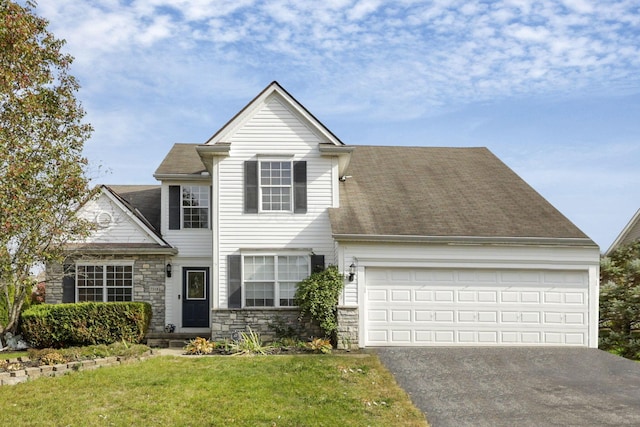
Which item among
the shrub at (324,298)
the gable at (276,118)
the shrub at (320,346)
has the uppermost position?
the gable at (276,118)

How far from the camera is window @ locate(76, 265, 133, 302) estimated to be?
57.3 feet

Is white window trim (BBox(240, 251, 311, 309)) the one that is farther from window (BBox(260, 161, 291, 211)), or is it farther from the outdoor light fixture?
the outdoor light fixture

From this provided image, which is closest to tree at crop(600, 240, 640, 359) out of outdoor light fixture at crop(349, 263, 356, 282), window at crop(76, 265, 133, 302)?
outdoor light fixture at crop(349, 263, 356, 282)

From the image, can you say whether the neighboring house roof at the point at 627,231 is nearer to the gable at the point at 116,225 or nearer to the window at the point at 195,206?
the window at the point at 195,206

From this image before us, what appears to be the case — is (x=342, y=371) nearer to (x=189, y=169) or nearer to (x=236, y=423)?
(x=236, y=423)

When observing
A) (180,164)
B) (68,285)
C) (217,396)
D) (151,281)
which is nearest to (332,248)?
(151,281)

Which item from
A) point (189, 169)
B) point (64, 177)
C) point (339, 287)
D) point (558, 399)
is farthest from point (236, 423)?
point (189, 169)

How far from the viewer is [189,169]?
1819cm

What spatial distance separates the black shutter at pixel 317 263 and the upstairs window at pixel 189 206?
156 inches

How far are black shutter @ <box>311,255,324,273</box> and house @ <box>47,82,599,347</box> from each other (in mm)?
54

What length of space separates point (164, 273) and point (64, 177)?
14.5 ft

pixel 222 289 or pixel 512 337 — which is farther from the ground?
pixel 222 289

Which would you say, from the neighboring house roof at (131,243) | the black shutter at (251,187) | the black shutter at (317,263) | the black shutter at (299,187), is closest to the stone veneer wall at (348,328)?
the black shutter at (317,263)

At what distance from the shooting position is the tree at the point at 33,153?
12.2 m
